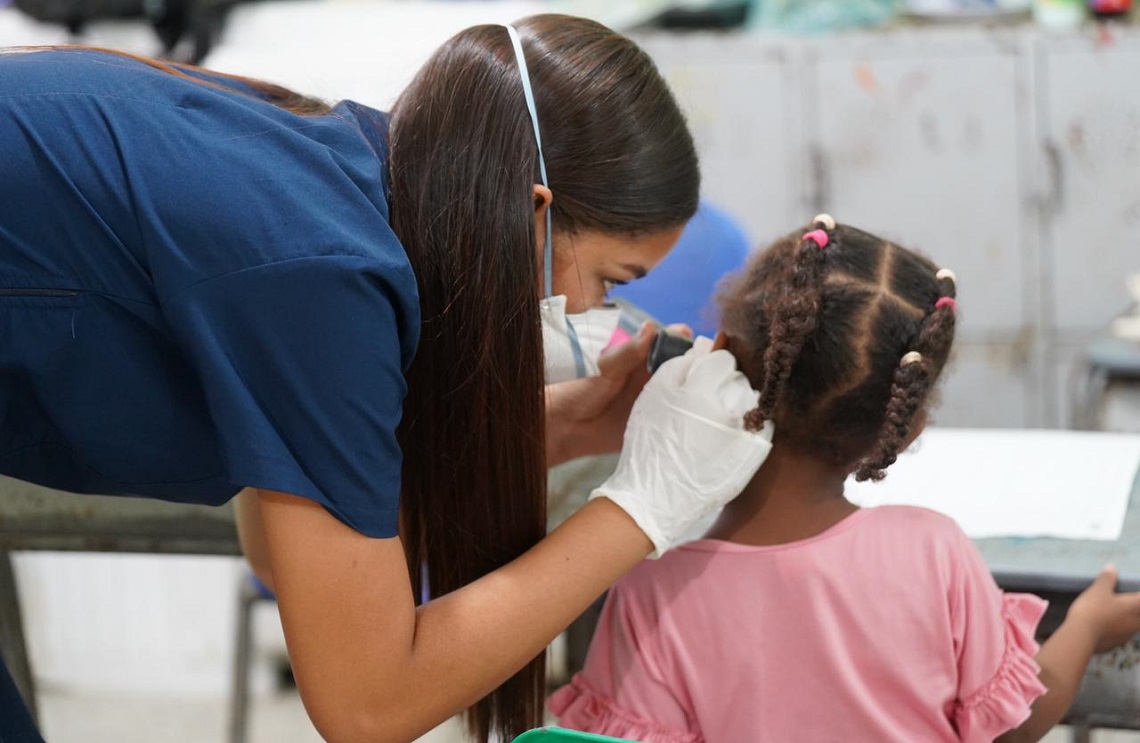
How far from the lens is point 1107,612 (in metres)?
1.10

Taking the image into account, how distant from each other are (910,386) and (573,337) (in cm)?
28

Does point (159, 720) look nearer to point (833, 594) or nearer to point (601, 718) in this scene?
point (601, 718)

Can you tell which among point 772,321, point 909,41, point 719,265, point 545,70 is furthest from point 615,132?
point 909,41

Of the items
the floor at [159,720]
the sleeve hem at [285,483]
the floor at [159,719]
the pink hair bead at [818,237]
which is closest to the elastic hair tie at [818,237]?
the pink hair bead at [818,237]

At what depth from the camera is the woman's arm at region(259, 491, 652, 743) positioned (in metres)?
0.92

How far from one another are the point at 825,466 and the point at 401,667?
1.41 feet

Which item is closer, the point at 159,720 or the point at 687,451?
the point at 687,451

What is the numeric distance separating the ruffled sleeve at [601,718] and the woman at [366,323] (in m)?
0.16

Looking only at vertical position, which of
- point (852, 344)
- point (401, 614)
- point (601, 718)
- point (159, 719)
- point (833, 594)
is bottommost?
point (159, 719)

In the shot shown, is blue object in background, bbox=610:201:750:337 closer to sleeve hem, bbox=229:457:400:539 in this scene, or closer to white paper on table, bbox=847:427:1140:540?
white paper on table, bbox=847:427:1140:540

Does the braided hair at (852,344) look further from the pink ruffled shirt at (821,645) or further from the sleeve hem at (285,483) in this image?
the sleeve hem at (285,483)

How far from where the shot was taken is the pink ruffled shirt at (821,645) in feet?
3.69

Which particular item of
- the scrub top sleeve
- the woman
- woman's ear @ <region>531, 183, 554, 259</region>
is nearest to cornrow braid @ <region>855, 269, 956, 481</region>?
the woman

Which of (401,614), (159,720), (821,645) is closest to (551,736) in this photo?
(401,614)
